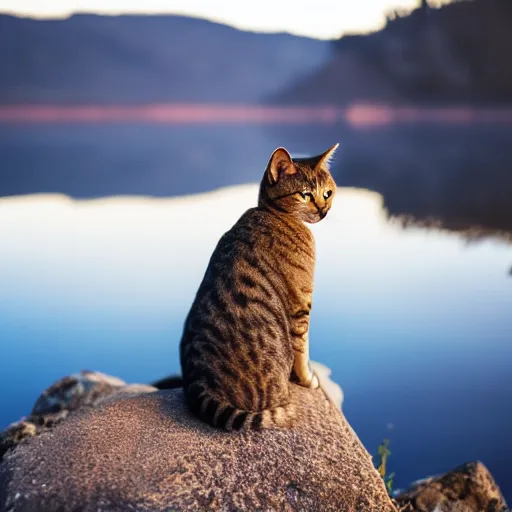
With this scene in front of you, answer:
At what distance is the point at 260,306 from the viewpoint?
12.2 ft

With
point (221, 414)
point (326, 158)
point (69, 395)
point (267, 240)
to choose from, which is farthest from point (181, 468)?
point (69, 395)

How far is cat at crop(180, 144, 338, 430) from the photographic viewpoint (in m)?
3.66

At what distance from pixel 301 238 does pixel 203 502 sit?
155 centimetres

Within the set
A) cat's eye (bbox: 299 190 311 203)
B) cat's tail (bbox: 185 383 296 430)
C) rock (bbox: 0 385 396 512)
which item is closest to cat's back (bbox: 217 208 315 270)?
cat's eye (bbox: 299 190 311 203)

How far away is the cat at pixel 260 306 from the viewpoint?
12.0ft

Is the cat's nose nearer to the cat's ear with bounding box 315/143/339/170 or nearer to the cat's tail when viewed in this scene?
the cat's ear with bounding box 315/143/339/170

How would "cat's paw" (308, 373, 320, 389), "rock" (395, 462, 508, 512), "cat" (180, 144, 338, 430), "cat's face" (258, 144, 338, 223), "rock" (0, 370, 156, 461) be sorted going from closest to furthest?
"cat" (180, 144, 338, 430)
"cat's face" (258, 144, 338, 223)
"cat's paw" (308, 373, 320, 389)
"rock" (395, 462, 508, 512)
"rock" (0, 370, 156, 461)

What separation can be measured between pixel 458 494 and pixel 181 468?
217 cm

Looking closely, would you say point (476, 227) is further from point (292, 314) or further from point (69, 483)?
point (69, 483)

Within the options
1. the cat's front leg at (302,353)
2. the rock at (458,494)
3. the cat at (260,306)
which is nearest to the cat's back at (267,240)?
the cat at (260,306)

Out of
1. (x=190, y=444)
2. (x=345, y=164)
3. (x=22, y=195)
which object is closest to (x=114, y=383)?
(x=190, y=444)

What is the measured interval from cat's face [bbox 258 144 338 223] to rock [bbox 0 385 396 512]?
1.23 m

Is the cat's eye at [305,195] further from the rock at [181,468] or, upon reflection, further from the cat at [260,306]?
the rock at [181,468]

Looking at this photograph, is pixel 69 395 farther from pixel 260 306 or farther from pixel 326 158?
pixel 326 158
